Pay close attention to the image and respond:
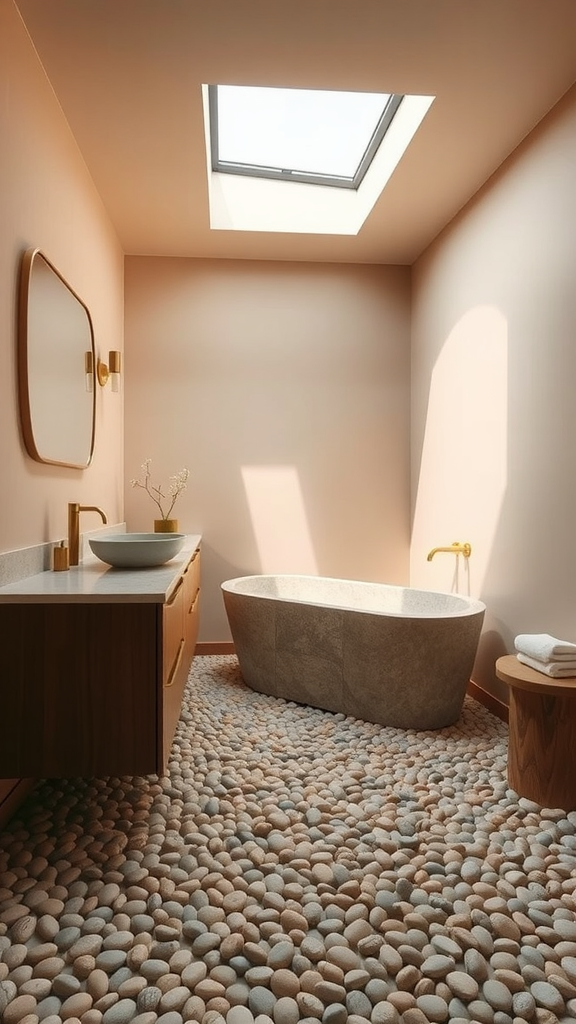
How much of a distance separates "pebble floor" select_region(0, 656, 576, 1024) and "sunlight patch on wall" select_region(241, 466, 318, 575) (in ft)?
6.07

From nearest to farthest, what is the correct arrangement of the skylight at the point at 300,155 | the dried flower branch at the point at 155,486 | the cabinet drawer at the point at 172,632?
the cabinet drawer at the point at 172,632 → the skylight at the point at 300,155 → the dried flower branch at the point at 155,486

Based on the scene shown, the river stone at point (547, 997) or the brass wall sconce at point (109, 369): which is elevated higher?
the brass wall sconce at point (109, 369)

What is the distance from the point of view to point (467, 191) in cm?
349

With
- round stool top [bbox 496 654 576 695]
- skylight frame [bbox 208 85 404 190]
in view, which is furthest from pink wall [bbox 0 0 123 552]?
round stool top [bbox 496 654 576 695]

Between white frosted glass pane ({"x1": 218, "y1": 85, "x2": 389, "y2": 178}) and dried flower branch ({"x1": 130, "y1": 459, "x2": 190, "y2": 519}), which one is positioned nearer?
white frosted glass pane ({"x1": 218, "y1": 85, "x2": 389, "y2": 178})

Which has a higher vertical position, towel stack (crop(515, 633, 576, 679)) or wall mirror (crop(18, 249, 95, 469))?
wall mirror (crop(18, 249, 95, 469))

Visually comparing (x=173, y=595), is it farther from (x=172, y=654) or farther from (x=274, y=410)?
(x=274, y=410)

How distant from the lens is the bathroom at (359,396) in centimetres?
275

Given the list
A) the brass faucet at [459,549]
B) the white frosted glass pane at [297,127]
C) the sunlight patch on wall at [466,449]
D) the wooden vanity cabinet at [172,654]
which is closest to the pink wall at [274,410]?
the sunlight patch on wall at [466,449]

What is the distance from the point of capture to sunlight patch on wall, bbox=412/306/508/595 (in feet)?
10.6

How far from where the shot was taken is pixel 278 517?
4.49 m

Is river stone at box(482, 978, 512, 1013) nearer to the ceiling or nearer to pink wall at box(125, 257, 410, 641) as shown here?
the ceiling

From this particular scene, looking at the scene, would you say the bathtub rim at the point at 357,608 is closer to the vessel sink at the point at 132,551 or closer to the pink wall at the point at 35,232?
the pink wall at the point at 35,232

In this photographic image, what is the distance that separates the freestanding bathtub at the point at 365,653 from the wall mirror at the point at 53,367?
122cm
